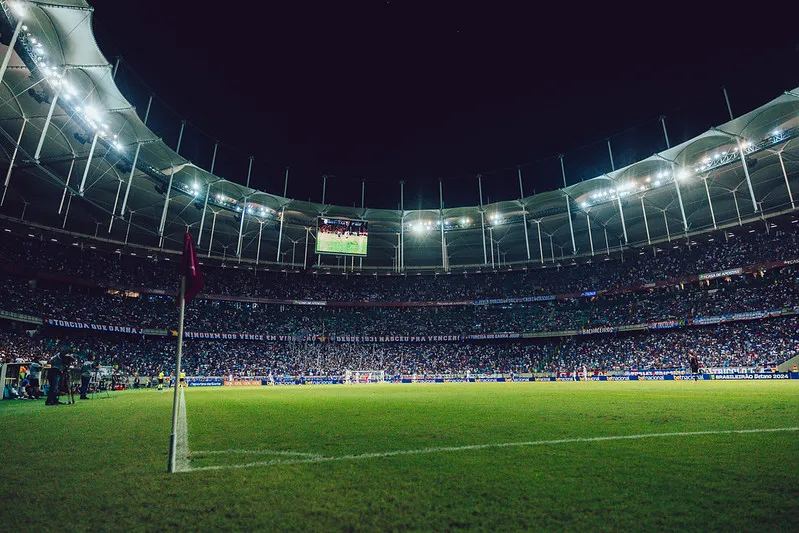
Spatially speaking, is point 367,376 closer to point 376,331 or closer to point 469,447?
point 376,331

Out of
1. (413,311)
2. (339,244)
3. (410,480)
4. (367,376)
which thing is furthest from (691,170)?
(410,480)

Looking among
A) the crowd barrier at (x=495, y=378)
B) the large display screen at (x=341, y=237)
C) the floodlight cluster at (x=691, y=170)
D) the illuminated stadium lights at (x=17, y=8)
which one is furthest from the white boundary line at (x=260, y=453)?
the floodlight cluster at (x=691, y=170)

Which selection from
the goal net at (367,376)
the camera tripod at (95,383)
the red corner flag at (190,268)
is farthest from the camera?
the goal net at (367,376)

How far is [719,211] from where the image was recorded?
43406 millimetres

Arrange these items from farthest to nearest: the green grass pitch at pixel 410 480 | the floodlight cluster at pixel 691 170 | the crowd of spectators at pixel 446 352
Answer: the crowd of spectators at pixel 446 352, the floodlight cluster at pixel 691 170, the green grass pitch at pixel 410 480

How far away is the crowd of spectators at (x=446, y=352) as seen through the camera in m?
35.2

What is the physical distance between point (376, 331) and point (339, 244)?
16652mm

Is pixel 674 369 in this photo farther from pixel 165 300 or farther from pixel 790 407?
pixel 165 300

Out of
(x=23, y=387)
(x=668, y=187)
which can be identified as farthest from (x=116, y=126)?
(x=668, y=187)

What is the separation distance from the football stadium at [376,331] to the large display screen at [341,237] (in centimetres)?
28

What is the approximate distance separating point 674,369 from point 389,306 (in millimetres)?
31621

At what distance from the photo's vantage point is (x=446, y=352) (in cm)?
5184

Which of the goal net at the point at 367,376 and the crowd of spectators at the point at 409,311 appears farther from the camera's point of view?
the goal net at the point at 367,376

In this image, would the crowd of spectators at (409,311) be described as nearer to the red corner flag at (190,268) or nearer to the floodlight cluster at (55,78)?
the floodlight cluster at (55,78)
